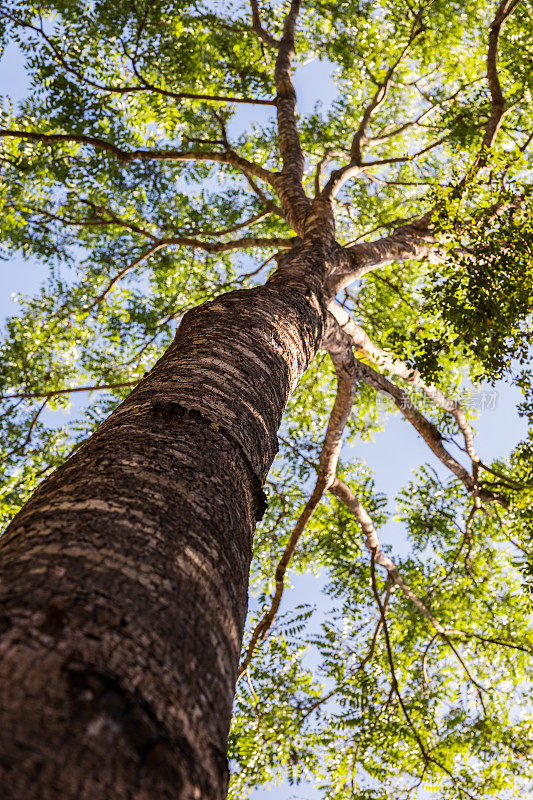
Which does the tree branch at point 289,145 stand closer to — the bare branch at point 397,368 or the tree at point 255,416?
the tree at point 255,416

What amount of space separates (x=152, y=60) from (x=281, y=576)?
7.42 m


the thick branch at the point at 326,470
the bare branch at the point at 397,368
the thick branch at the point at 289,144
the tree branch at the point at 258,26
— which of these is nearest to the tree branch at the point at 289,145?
the thick branch at the point at 289,144

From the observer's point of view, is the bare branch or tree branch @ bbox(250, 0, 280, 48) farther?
tree branch @ bbox(250, 0, 280, 48)

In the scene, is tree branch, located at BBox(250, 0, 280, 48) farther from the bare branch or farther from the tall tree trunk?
the tall tree trunk

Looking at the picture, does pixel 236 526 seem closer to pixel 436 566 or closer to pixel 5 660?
pixel 5 660

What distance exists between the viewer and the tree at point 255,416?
2.52 feet

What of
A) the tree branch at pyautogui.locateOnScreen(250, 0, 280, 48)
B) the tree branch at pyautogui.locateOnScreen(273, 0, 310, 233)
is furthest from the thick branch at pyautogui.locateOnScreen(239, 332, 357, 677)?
the tree branch at pyautogui.locateOnScreen(250, 0, 280, 48)

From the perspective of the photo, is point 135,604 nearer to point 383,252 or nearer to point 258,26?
point 383,252

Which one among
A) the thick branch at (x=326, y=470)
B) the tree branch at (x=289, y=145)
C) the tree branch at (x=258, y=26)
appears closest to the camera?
the tree branch at (x=289, y=145)

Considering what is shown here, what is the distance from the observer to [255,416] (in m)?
1.72

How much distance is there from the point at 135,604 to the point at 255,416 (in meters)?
0.97

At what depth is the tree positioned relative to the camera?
0.77 m

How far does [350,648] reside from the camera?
23.1 ft

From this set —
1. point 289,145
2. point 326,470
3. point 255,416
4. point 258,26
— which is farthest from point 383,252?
point 258,26
